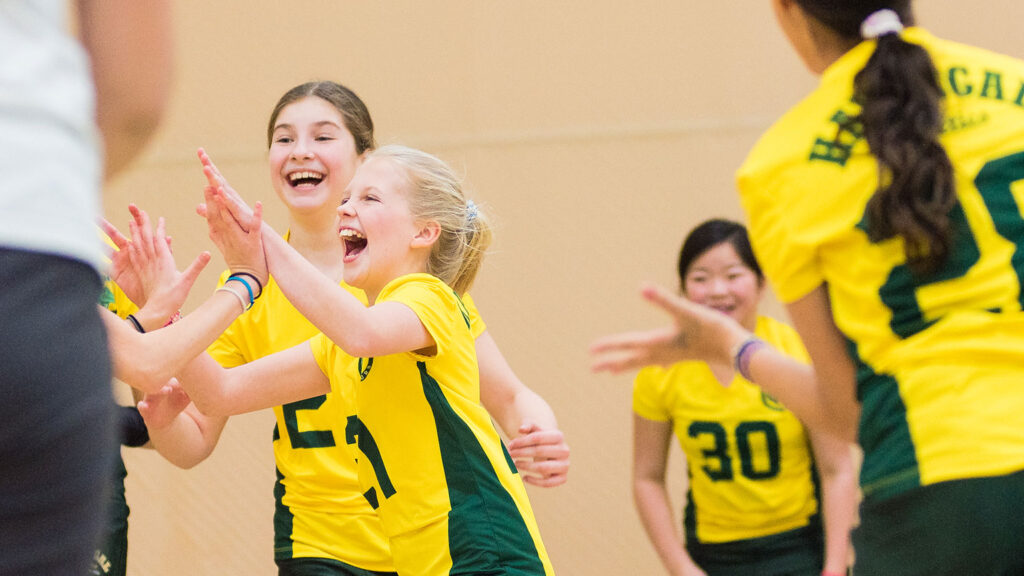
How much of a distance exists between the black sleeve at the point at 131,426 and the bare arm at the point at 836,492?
1686mm

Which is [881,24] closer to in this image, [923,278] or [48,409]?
[923,278]

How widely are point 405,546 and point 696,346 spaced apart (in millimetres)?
815

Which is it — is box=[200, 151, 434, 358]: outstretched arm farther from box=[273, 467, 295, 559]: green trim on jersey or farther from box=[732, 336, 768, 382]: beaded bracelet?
box=[273, 467, 295, 559]: green trim on jersey

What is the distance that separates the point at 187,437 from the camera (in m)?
2.43

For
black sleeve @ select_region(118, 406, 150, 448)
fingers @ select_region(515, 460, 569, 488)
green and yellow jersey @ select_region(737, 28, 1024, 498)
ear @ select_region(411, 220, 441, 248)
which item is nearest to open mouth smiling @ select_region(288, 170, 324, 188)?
ear @ select_region(411, 220, 441, 248)

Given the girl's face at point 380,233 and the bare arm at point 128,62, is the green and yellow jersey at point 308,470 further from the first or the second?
the bare arm at point 128,62

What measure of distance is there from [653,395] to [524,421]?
0.89 metres

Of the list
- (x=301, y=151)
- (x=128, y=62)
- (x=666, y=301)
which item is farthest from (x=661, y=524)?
(x=128, y=62)

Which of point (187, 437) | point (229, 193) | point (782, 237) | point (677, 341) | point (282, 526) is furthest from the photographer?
point (282, 526)

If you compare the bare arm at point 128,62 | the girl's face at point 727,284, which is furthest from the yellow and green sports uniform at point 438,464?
the bare arm at point 128,62

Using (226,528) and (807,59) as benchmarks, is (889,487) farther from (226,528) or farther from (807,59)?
(226,528)

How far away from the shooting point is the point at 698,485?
2844 mm

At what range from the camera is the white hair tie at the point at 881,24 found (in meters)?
1.24

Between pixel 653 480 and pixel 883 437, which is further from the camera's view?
pixel 653 480
